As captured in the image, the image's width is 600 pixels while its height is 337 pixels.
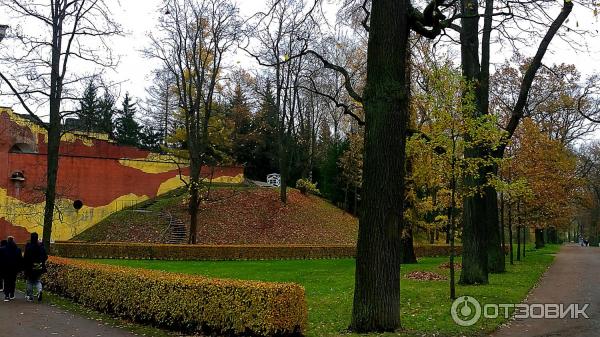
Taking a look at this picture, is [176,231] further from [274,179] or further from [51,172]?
[274,179]

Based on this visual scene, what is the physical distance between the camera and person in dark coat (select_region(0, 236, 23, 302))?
13648 mm

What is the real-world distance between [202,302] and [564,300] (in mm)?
8912

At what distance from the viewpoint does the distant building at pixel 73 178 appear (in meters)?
31.4

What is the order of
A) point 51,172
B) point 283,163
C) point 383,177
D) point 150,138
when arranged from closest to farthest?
point 383,177
point 51,172
point 283,163
point 150,138

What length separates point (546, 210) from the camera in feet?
90.0

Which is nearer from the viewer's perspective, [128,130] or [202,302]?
[202,302]

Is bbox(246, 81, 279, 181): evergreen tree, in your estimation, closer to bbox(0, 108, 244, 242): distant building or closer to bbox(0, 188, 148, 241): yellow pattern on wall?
bbox(0, 108, 244, 242): distant building

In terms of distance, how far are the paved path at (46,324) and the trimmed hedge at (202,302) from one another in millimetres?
727

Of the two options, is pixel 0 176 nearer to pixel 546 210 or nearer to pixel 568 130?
pixel 546 210

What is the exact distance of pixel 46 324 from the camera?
10.1m

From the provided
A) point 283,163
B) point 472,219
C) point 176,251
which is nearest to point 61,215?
point 176,251

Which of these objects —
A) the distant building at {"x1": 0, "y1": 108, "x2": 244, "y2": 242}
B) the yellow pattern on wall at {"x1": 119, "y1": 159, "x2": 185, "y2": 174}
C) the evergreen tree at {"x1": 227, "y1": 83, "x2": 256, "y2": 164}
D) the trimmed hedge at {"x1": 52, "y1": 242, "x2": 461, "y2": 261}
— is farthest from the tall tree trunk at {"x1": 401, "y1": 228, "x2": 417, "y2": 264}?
the evergreen tree at {"x1": 227, "y1": 83, "x2": 256, "y2": 164}

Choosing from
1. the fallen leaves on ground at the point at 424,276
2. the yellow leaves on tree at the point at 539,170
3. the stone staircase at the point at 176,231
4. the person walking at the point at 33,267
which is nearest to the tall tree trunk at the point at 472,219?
the fallen leaves on ground at the point at 424,276

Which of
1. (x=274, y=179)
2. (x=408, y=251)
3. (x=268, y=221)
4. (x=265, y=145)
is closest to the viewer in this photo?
(x=408, y=251)
